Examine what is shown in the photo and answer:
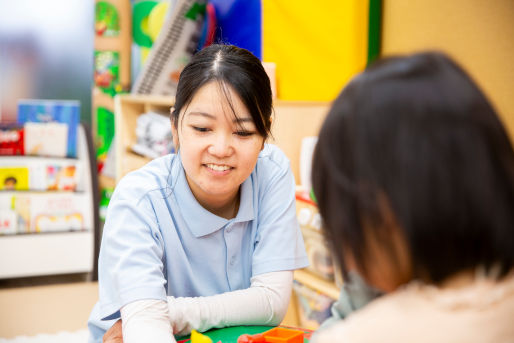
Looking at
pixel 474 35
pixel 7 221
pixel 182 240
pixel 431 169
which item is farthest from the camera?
pixel 7 221

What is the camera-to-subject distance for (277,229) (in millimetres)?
1213

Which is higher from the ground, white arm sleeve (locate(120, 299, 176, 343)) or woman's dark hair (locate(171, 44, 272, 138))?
woman's dark hair (locate(171, 44, 272, 138))

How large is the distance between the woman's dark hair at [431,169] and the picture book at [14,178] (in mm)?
2873

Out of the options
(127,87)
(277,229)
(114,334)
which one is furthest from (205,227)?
(127,87)

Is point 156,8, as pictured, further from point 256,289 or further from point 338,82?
point 256,289

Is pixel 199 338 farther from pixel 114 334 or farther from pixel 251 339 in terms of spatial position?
pixel 114 334

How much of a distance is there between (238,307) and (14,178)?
2.38 metres

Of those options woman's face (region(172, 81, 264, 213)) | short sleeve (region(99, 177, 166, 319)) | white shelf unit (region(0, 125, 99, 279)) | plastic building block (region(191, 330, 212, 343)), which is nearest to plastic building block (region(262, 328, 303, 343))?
plastic building block (region(191, 330, 212, 343))

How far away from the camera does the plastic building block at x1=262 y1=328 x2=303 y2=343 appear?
0.91 metres

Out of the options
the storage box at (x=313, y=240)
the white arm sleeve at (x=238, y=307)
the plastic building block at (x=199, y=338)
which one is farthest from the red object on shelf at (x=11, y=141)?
the plastic building block at (x=199, y=338)

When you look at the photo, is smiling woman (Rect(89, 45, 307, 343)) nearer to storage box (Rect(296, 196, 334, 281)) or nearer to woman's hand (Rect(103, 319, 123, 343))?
woman's hand (Rect(103, 319, 123, 343))

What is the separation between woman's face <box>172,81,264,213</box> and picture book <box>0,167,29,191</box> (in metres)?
2.22

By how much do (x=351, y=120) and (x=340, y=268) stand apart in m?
0.18

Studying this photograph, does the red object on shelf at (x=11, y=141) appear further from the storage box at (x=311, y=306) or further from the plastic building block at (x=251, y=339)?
the plastic building block at (x=251, y=339)
